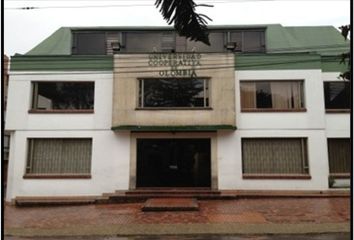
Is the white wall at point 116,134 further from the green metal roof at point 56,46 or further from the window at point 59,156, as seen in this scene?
the green metal roof at point 56,46

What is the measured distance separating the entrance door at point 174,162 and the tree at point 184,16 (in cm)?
1697

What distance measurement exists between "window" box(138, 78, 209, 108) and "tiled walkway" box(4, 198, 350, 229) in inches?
177

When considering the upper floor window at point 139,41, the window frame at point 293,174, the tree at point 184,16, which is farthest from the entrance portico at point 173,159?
the tree at point 184,16

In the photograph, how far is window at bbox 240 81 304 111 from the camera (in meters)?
18.2

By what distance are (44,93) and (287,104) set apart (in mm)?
11013

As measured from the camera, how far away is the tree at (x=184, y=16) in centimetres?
125

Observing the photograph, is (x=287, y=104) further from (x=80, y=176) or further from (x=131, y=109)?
(x=80, y=176)

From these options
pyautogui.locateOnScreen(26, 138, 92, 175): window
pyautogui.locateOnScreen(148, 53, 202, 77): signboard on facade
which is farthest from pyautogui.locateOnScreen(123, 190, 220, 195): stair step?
pyautogui.locateOnScreen(148, 53, 202, 77): signboard on facade

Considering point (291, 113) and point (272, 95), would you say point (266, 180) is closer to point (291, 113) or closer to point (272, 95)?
point (291, 113)

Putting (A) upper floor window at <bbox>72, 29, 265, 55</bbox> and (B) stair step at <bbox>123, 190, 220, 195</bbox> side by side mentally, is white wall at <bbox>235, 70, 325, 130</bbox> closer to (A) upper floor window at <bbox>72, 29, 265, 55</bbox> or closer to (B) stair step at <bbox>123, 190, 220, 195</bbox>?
(A) upper floor window at <bbox>72, 29, 265, 55</bbox>

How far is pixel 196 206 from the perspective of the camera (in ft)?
46.5

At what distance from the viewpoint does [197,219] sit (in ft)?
40.4

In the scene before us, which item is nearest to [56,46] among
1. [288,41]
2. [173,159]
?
[173,159]

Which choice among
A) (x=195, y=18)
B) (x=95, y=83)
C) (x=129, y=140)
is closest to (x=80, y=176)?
(x=129, y=140)
